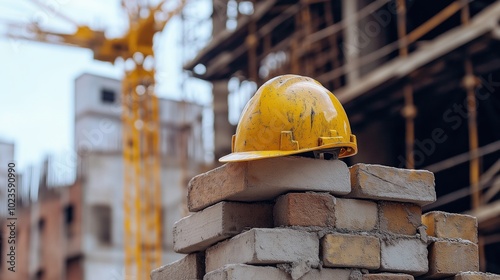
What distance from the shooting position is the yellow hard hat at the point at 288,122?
161 inches

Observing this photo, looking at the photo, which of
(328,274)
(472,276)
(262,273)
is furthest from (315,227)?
(472,276)

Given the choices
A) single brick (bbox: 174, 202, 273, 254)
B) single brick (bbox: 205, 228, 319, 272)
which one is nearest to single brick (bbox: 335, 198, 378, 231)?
single brick (bbox: 205, 228, 319, 272)

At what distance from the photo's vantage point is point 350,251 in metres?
4.07

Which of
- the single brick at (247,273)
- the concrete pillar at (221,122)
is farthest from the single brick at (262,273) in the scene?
the concrete pillar at (221,122)

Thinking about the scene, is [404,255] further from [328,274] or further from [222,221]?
[222,221]

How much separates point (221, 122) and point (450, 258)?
18.6 m

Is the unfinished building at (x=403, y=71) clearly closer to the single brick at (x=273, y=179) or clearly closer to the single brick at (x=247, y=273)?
the single brick at (x=273, y=179)

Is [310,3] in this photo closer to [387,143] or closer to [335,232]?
[387,143]

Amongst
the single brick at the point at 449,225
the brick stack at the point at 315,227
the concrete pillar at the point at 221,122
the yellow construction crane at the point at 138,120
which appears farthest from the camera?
the yellow construction crane at the point at 138,120

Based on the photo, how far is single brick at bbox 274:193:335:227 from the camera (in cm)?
401

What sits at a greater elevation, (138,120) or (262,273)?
(138,120)

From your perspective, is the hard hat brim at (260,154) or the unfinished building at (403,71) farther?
the unfinished building at (403,71)

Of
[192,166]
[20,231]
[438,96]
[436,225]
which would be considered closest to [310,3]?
[438,96]

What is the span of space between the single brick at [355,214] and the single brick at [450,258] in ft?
1.05
